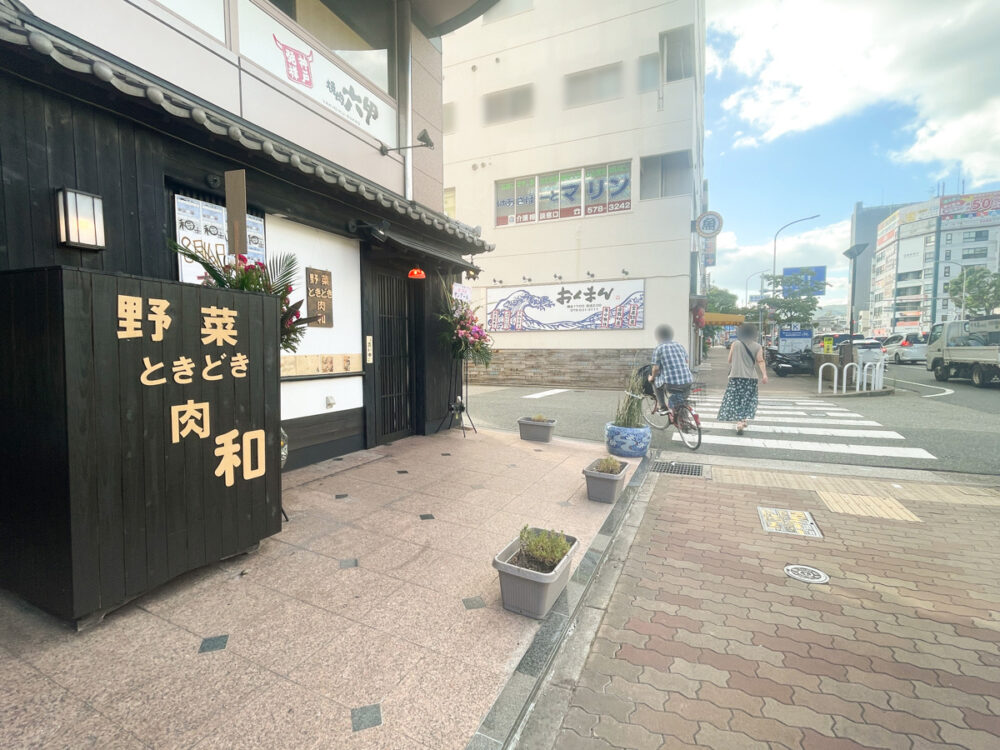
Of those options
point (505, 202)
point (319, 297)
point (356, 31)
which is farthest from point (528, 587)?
point (505, 202)

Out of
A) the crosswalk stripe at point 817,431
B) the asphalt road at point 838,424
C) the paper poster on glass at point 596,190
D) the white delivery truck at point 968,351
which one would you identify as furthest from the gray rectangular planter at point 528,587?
the white delivery truck at point 968,351

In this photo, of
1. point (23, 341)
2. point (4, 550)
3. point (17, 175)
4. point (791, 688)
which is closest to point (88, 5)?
point (17, 175)

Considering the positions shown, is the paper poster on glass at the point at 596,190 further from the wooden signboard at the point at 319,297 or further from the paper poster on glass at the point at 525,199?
the wooden signboard at the point at 319,297

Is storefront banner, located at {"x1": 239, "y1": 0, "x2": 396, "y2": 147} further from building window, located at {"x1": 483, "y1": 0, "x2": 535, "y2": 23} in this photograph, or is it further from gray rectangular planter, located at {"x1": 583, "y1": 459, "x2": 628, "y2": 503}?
building window, located at {"x1": 483, "y1": 0, "x2": 535, "y2": 23}

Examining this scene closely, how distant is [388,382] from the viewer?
290 inches

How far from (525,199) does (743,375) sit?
39.0 ft

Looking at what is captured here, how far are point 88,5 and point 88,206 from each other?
5.91ft

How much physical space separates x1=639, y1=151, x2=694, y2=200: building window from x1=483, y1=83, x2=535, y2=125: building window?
5142 mm

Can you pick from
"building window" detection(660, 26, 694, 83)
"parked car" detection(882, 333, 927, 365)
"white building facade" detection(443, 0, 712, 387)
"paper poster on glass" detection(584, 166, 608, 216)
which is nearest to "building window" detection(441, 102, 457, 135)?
"white building facade" detection(443, 0, 712, 387)

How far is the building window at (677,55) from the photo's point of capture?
1501 centimetres

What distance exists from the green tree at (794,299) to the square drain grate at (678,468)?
32489 mm

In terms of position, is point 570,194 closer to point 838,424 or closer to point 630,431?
point 838,424

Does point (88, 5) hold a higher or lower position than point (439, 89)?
lower

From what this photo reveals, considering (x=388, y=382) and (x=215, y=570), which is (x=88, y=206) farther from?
(x=388, y=382)
